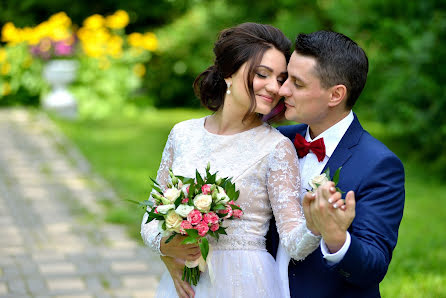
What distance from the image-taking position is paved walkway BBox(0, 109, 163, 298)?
4609 millimetres

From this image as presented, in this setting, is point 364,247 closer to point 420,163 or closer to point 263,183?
point 263,183

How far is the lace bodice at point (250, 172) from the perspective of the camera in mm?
2273

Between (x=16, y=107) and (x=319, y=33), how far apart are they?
10.1 meters

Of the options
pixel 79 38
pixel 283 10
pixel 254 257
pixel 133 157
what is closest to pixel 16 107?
pixel 79 38

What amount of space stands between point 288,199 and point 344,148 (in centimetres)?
28

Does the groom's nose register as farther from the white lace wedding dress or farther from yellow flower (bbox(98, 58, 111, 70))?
yellow flower (bbox(98, 58, 111, 70))

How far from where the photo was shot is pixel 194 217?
86.2 inches

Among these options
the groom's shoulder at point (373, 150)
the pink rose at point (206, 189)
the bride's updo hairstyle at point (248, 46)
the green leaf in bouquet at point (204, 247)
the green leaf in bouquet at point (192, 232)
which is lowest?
the green leaf in bouquet at point (204, 247)

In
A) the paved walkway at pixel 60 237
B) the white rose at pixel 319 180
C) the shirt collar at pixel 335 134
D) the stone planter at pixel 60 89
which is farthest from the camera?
the stone planter at pixel 60 89

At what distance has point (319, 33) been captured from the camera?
2248 millimetres

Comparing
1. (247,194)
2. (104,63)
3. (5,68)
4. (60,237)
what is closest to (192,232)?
(247,194)

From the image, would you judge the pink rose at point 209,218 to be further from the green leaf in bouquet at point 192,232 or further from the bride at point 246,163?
the bride at point 246,163

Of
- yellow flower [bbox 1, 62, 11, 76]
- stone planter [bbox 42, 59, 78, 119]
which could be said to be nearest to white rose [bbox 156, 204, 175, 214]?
stone planter [bbox 42, 59, 78, 119]

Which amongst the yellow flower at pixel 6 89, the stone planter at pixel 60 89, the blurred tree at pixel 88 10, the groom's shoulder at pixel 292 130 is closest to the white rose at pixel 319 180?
the groom's shoulder at pixel 292 130
